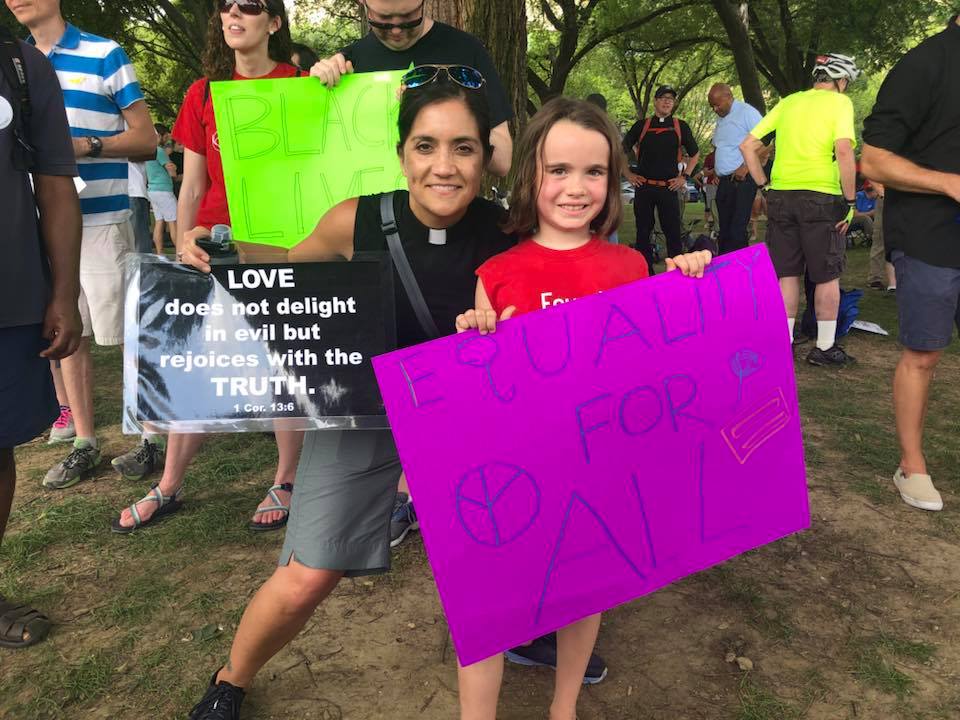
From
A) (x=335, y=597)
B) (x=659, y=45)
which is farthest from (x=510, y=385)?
(x=659, y=45)

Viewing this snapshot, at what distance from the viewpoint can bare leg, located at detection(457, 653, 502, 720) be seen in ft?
5.88

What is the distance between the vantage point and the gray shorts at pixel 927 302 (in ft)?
10.2

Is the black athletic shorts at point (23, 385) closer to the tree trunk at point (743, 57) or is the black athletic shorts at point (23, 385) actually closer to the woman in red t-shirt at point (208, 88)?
the woman in red t-shirt at point (208, 88)

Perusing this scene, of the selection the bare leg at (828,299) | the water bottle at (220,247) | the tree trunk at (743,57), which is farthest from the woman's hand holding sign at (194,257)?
the tree trunk at (743,57)

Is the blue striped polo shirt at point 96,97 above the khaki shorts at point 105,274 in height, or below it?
above

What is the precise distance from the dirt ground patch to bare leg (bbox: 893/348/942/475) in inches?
8.9

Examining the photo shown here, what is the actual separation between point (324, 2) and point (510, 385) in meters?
28.2

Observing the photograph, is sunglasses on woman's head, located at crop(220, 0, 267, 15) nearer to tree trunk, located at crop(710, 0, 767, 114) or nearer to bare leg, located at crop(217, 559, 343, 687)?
bare leg, located at crop(217, 559, 343, 687)

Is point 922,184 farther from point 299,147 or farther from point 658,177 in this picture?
point 658,177

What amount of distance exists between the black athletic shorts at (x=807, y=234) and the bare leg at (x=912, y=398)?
224 cm

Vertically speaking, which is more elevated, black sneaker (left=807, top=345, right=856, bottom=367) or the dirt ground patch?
the dirt ground patch

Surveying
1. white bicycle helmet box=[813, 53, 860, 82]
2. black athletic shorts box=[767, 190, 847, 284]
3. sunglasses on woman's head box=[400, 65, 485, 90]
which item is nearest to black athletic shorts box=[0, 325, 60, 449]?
sunglasses on woman's head box=[400, 65, 485, 90]

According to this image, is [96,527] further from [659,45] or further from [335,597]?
[659,45]

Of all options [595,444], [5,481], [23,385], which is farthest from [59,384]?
[595,444]
